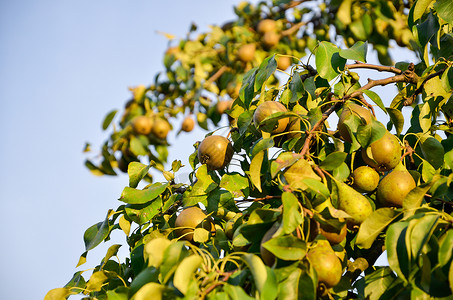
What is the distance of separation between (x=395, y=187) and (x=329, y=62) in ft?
1.43

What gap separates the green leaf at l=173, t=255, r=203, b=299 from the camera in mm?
889

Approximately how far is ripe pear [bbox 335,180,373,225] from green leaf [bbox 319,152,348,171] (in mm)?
46

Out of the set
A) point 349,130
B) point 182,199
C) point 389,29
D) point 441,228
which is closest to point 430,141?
point 349,130

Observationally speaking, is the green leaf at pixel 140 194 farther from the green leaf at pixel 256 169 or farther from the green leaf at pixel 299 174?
the green leaf at pixel 299 174

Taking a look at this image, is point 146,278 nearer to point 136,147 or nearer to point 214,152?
point 214,152

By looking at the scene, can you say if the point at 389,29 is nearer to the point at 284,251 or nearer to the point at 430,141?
the point at 430,141

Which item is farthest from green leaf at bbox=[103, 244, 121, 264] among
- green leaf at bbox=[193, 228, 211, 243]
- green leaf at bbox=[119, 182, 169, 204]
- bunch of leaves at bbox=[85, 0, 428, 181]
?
bunch of leaves at bbox=[85, 0, 428, 181]

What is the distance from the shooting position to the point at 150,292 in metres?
0.91

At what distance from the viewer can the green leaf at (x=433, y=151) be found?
127 cm

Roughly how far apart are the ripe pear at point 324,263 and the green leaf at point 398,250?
0.39 ft

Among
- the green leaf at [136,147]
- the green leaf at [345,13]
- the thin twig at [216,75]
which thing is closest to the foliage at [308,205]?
the green leaf at [345,13]

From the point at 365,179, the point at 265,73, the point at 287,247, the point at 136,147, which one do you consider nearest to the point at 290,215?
the point at 287,247

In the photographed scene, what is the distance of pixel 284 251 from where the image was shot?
37.4 inches

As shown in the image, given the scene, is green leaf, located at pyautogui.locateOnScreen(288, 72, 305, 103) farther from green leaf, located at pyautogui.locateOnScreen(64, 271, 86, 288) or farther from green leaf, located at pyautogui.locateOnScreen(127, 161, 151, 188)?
green leaf, located at pyautogui.locateOnScreen(64, 271, 86, 288)
